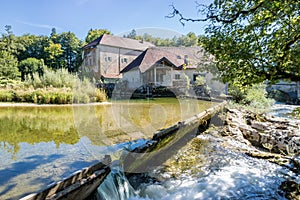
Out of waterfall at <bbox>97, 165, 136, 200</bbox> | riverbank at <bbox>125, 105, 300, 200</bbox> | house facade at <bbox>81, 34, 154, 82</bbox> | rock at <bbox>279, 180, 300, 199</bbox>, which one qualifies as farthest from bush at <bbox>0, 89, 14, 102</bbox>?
house facade at <bbox>81, 34, 154, 82</bbox>

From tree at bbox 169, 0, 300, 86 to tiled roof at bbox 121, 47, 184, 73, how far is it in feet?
52.6

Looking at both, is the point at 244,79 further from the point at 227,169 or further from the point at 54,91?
the point at 54,91

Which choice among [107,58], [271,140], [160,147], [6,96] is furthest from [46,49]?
[271,140]

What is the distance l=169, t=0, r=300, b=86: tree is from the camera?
290 centimetres

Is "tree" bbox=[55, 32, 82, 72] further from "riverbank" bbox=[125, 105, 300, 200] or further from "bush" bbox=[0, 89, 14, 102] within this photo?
"riverbank" bbox=[125, 105, 300, 200]

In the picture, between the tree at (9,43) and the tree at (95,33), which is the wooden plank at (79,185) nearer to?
the tree at (95,33)

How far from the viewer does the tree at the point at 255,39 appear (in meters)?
2.90

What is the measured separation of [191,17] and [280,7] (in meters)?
1.60

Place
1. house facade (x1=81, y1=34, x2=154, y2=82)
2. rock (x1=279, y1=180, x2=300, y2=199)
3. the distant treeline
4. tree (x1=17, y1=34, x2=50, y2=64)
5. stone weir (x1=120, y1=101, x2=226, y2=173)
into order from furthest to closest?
tree (x1=17, y1=34, x2=50, y2=64)
the distant treeline
house facade (x1=81, y1=34, x2=154, y2=82)
stone weir (x1=120, y1=101, x2=226, y2=173)
rock (x1=279, y1=180, x2=300, y2=199)

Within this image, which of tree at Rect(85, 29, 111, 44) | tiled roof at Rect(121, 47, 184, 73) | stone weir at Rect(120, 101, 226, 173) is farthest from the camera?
tree at Rect(85, 29, 111, 44)

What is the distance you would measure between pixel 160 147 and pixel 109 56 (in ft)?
78.1

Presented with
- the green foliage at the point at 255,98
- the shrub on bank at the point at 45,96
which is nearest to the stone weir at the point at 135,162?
the green foliage at the point at 255,98

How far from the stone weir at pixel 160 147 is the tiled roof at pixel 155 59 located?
14545 millimetres

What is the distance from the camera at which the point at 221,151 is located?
14.5 feet
